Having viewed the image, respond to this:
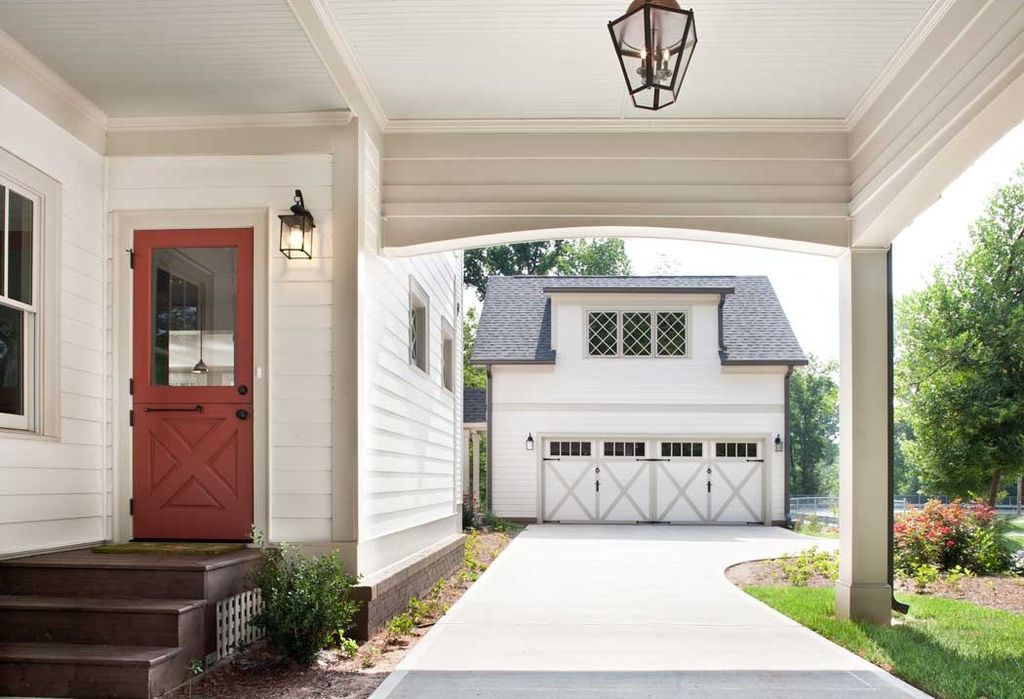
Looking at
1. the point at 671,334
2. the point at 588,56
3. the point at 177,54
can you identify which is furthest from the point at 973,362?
the point at 177,54

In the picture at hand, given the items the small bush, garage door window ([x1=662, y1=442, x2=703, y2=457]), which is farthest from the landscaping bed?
garage door window ([x1=662, y1=442, x2=703, y2=457])

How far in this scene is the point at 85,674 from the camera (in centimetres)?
480

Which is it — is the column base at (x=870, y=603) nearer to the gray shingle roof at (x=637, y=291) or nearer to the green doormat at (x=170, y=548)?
the green doormat at (x=170, y=548)

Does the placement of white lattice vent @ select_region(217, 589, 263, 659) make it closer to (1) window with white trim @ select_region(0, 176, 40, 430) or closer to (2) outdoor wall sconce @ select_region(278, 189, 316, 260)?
(1) window with white trim @ select_region(0, 176, 40, 430)

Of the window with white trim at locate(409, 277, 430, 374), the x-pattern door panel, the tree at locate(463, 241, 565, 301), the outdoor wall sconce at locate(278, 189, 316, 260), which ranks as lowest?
the x-pattern door panel

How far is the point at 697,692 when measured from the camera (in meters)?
5.31

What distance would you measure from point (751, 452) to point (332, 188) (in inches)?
582

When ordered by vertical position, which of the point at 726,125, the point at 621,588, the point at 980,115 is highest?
the point at 726,125

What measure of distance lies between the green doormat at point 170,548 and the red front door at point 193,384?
17 centimetres

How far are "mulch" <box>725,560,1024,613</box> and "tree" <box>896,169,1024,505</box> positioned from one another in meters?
5.46

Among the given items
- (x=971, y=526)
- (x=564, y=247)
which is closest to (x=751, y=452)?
(x=971, y=526)

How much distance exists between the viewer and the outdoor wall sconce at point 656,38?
4070mm

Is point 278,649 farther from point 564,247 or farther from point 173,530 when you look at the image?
point 564,247

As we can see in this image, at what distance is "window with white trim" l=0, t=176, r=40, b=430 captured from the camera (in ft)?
18.4
